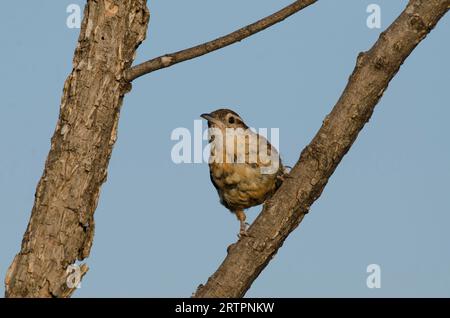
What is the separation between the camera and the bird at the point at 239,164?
882 centimetres

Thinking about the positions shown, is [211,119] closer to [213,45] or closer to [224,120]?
[224,120]

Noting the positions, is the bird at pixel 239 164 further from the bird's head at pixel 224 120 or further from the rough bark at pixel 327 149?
the rough bark at pixel 327 149

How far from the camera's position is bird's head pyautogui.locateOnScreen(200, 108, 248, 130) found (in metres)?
9.27

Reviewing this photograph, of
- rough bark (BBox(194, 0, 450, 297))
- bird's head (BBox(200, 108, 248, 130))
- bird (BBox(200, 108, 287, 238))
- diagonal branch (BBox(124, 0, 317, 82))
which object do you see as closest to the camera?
diagonal branch (BBox(124, 0, 317, 82))

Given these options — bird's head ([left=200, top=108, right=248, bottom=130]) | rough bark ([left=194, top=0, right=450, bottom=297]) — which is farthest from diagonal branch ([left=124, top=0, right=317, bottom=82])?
bird's head ([left=200, top=108, right=248, bottom=130])

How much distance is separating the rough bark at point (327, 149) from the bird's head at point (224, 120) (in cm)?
296

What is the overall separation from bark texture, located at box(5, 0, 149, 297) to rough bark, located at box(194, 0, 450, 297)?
1108 mm

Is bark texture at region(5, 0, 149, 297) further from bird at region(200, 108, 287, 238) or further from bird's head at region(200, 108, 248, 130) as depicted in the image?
bird's head at region(200, 108, 248, 130)

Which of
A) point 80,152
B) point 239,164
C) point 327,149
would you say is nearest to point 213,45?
point 327,149

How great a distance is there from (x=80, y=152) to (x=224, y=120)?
3.64 meters

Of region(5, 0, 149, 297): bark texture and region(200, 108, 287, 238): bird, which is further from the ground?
region(200, 108, 287, 238): bird

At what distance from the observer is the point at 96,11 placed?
5.96m
